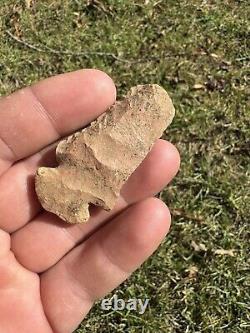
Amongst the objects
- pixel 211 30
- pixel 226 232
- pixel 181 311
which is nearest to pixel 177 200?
pixel 226 232

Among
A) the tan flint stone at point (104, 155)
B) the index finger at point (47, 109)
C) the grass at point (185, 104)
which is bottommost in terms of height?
the grass at point (185, 104)

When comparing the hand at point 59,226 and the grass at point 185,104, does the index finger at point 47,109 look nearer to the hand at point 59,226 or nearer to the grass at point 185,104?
the hand at point 59,226

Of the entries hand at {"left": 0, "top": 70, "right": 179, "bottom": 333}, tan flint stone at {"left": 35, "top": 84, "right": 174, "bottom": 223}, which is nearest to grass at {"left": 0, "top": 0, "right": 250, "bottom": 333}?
hand at {"left": 0, "top": 70, "right": 179, "bottom": 333}

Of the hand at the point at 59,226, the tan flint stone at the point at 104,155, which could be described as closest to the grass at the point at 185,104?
the hand at the point at 59,226

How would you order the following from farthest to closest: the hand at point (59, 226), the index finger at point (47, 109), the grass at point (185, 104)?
the grass at point (185, 104)
the index finger at point (47, 109)
the hand at point (59, 226)

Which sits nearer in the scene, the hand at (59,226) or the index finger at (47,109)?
the hand at (59,226)

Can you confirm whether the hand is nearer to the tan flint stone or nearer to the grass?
the tan flint stone

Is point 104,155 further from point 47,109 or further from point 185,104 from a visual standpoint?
point 185,104

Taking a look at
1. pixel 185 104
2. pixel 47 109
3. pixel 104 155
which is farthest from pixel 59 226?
pixel 185 104

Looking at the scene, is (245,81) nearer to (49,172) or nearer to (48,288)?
(49,172)
